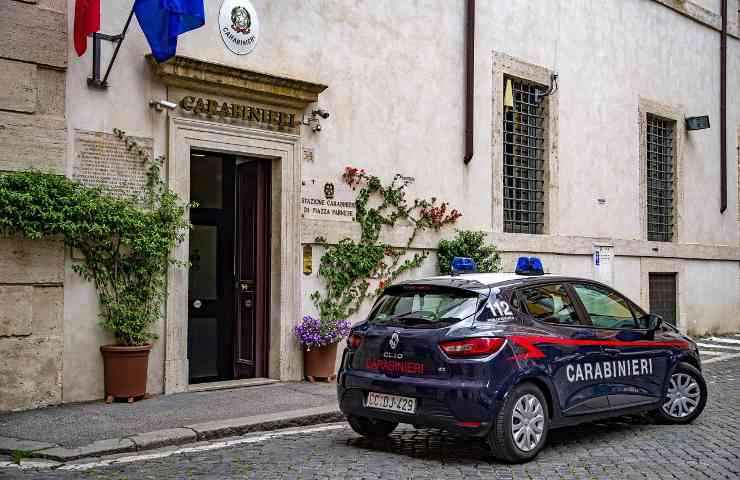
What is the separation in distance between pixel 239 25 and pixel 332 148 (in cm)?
205

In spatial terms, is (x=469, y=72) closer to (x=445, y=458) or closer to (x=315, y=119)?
(x=315, y=119)

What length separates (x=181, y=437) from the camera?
7.36m

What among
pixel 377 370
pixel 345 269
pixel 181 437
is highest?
pixel 345 269

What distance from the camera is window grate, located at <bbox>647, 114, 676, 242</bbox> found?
17.7 metres

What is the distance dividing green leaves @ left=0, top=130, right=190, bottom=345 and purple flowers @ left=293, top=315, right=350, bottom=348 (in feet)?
6.48

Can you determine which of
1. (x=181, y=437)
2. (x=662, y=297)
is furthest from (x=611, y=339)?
(x=662, y=297)

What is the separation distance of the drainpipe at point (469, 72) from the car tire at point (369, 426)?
6.68 m

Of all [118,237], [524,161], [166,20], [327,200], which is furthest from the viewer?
[524,161]

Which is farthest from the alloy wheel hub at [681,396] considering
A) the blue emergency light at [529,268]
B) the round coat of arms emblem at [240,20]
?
the round coat of arms emblem at [240,20]

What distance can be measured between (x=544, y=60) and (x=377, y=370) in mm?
9655

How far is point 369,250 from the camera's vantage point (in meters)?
11.7

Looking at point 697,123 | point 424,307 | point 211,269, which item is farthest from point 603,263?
point 424,307

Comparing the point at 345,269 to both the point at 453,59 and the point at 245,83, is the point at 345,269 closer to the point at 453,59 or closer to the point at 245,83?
the point at 245,83

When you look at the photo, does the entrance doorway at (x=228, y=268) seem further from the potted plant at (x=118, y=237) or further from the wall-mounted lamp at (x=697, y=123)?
the wall-mounted lamp at (x=697, y=123)
